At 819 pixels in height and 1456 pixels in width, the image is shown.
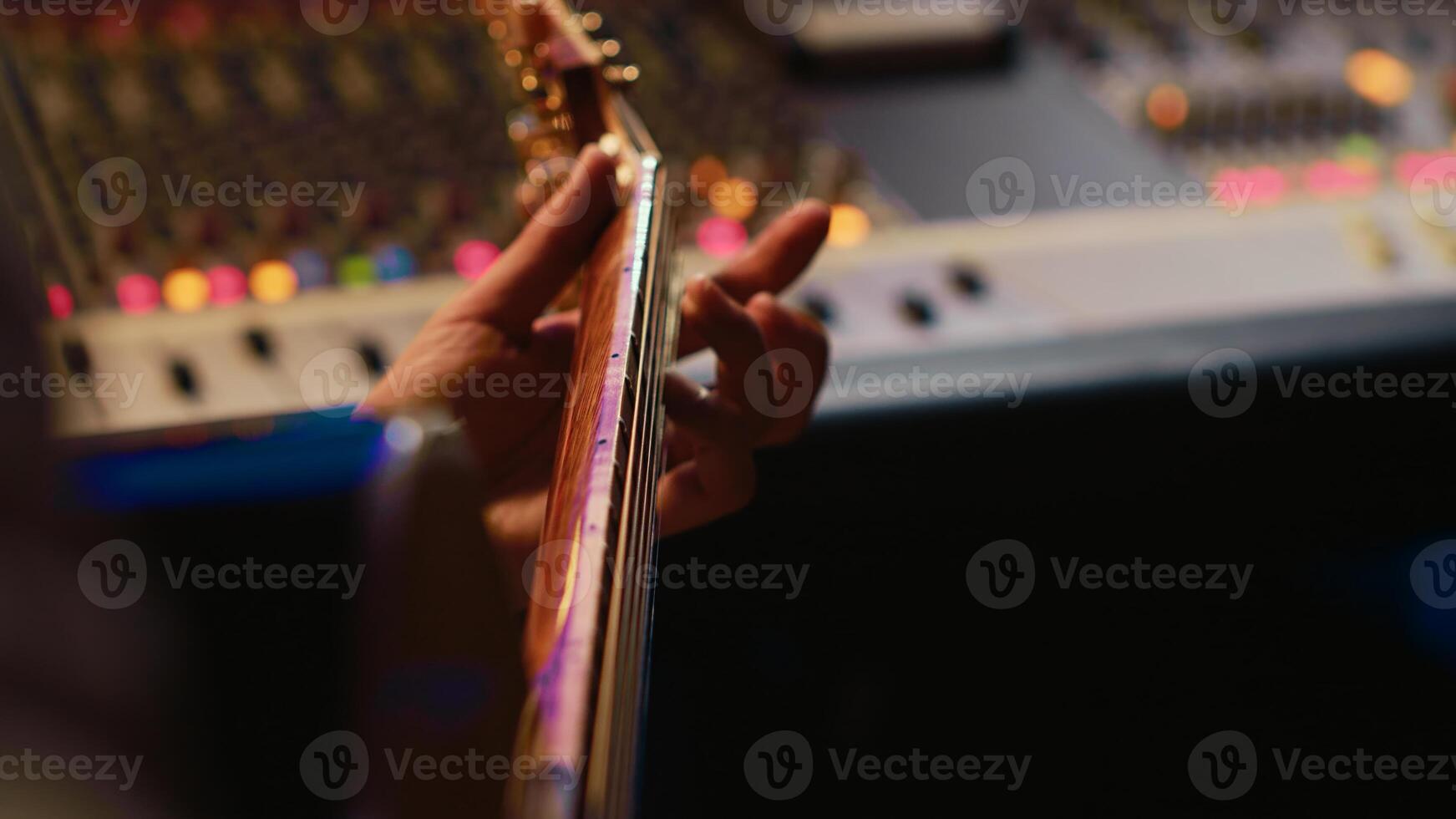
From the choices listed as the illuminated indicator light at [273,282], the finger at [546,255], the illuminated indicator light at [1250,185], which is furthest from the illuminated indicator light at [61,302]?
the illuminated indicator light at [1250,185]

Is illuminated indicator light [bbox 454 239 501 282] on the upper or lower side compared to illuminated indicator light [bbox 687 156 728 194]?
lower

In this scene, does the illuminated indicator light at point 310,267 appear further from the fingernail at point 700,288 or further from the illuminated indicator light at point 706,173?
the fingernail at point 700,288

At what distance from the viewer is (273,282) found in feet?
3.10

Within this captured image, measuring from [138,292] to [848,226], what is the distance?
0.56 meters

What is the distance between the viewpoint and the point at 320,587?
0.48m

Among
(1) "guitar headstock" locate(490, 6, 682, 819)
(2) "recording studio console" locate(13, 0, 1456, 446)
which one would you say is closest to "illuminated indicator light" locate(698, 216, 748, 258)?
(2) "recording studio console" locate(13, 0, 1456, 446)

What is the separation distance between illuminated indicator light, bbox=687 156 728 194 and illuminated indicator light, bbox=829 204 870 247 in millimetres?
109

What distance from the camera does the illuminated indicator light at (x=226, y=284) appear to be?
93cm

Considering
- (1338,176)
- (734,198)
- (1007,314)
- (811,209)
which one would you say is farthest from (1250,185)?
(811,209)

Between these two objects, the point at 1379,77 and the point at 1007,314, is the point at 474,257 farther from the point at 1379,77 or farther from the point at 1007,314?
the point at 1379,77

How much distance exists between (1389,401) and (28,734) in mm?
971

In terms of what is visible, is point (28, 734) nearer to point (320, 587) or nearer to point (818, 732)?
point (320, 587)

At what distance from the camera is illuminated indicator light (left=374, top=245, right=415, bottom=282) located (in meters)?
0.95

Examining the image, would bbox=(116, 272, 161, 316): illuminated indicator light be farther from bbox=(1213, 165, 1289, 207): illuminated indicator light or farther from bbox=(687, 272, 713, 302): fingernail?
bbox=(1213, 165, 1289, 207): illuminated indicator light
